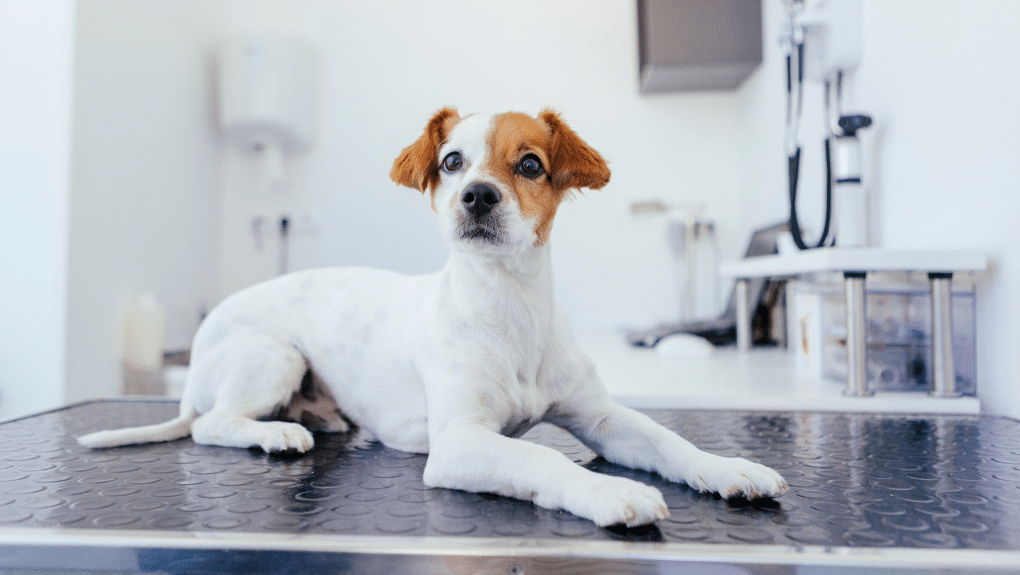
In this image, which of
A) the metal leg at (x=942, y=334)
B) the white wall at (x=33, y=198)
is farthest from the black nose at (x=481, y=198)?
the white wall at (x=33, y=198)

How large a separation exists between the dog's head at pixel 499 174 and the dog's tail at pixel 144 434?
59 centimetres

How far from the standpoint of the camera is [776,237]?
2.12 meters

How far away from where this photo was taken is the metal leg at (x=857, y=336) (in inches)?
46.3

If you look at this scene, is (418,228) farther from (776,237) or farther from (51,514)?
(51,514)

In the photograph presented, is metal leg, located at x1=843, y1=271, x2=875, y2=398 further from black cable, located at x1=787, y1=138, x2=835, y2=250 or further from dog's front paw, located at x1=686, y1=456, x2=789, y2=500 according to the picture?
dog's front paw, located at x1=686, y1=456, x2=789, y2=500

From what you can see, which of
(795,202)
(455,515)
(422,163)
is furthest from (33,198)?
(795,202)

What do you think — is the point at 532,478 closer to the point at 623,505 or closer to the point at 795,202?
the point at 623,505

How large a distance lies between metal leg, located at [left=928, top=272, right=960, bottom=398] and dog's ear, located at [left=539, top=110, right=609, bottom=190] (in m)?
0.74

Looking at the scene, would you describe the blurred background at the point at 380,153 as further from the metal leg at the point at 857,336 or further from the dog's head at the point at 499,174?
the dog's head at the point at 499,174

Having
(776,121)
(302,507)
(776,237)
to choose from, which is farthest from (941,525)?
(776,121)

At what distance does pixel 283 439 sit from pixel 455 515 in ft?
1.33

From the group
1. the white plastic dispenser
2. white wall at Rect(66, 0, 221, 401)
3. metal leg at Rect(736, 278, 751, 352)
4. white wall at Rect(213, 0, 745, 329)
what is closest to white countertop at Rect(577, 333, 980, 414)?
metal leg at Rect(736, 278, 751, 352)

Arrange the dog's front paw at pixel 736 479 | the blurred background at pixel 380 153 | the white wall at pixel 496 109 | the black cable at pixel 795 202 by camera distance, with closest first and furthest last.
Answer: the dog's front paw at pixel 736 479
the blurred background at pixel 380 153
the black cable at pixel 795 202
the white wall at pixel 496 109

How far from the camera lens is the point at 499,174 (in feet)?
2.75
